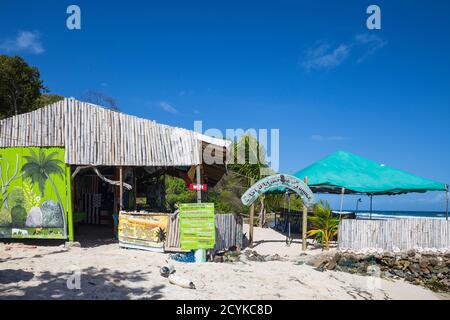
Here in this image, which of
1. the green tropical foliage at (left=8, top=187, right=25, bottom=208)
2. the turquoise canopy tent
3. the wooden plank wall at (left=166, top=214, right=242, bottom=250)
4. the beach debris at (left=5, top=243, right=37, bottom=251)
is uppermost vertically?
the turquoise canopy tent

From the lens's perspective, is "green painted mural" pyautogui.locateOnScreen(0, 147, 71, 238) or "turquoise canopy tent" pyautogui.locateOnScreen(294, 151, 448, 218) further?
"turquoise canopy tent" pyautogui.locateOnScreen(294, 151, 448, 218)

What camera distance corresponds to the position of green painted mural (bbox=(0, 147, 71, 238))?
1209cm

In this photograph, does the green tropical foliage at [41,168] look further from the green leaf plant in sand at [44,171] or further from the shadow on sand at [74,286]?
the shadow on sand at [74,286]

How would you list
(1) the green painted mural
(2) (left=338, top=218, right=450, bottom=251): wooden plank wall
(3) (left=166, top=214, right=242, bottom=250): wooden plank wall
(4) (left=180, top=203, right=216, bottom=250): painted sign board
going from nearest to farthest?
1. (4) (left=180, top=203, right=216, bottom=250): painted sign board
2. (3) (left=166, top=214, right=242, bottom=250): wooden plank wall
3. (1) the green painted mural
4. (2) (left=338, top=218, right=450, bottom=251): wooden plank wall

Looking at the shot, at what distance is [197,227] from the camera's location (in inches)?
444

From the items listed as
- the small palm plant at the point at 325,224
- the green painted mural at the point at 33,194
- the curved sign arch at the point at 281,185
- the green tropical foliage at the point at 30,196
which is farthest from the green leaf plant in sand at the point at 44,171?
the small palm plant at the point at 325,224

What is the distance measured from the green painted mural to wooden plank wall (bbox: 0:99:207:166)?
1.51 ft

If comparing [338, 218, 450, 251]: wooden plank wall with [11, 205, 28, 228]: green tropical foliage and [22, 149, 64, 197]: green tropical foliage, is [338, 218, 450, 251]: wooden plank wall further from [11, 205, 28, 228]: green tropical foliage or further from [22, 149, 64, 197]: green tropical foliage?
[11, 205, 28, 228]: green tropical foliage

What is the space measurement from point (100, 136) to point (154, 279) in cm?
610

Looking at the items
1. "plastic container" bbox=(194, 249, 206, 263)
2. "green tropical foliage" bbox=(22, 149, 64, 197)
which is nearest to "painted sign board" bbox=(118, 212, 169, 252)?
"plastic container" bbox=(194, 249, 206, 263)

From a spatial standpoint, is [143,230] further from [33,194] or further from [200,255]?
[33,194]

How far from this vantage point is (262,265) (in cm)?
1121

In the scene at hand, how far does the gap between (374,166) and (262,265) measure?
32.1 ft
